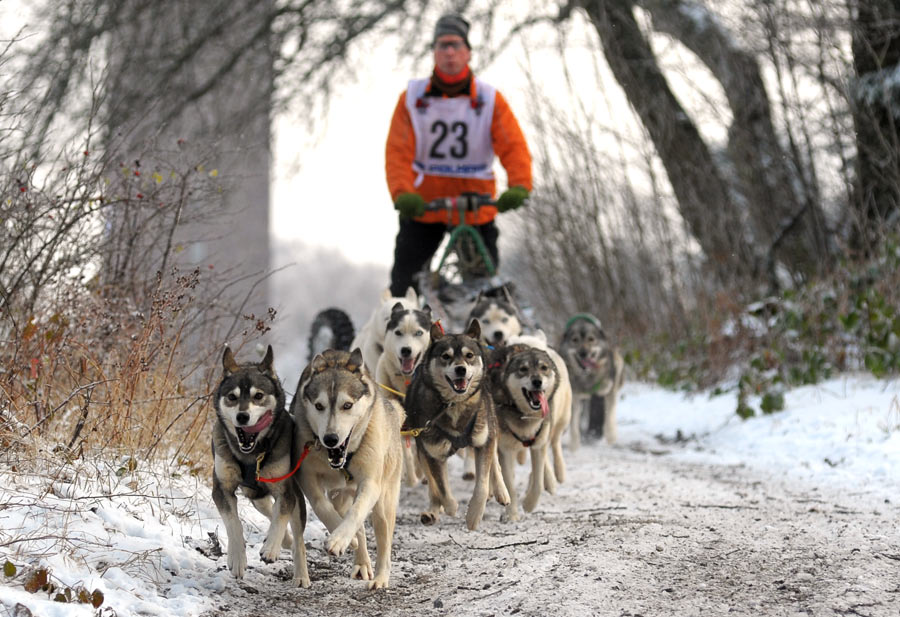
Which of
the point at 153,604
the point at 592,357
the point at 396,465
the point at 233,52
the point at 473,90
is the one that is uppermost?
the point at 233,52

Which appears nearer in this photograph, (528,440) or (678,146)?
(528,440)

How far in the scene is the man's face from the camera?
6883 mm

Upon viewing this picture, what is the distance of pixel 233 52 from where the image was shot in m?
13.0

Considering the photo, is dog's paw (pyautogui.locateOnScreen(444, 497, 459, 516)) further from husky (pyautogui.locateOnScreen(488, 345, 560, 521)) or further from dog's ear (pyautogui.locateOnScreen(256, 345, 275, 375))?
dog's ear (pyautogui.locateOnScreen(256, 345, 275, 375))

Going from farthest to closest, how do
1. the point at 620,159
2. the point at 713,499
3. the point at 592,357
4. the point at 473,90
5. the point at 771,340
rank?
1. the point at 620,159
2. the point at 771,340
3. the point at 592,357
4. the point at 473,90
5. the point at 713,499

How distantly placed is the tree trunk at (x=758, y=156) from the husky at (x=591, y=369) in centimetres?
314

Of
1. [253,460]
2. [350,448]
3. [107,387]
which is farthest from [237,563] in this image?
[107,387]

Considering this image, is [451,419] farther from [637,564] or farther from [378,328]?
[378,328]

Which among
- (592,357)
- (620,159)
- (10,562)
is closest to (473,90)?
(592,357)

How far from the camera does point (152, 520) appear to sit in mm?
4113

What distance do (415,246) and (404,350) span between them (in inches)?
60.2

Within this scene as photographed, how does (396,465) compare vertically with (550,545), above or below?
above

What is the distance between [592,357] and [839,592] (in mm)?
5266

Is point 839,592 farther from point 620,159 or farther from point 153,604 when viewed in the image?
point 620,159
